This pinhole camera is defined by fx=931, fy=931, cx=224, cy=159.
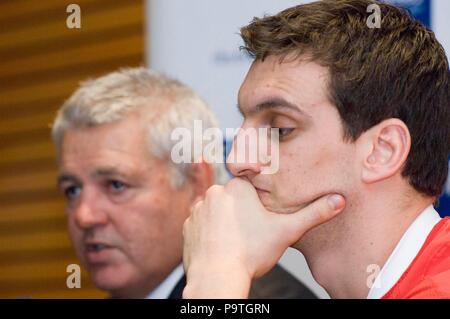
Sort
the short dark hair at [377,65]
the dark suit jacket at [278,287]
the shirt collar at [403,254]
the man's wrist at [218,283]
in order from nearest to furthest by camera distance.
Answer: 1. the man's wrist at [218,283]
2. the shirt collar at [403,254]
3. the short dark hair at [377,65]
4. the dark suit jacket at [278,287]

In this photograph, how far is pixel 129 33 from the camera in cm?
401

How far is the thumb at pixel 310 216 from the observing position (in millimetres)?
2104

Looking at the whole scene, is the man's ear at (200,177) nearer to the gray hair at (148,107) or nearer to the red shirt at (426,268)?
the gray hair at (148,107)

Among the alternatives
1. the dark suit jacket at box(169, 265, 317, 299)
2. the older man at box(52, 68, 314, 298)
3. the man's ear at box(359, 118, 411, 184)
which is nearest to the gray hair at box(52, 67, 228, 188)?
the older man at box(52, 68, 314, 298)

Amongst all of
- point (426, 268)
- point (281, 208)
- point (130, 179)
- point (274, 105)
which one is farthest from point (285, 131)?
point (130, 179)

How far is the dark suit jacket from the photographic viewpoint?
120 inches

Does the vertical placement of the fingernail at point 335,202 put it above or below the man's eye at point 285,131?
below

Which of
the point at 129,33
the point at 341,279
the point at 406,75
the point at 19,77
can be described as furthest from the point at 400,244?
the point at 19,77

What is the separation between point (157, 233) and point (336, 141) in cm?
128

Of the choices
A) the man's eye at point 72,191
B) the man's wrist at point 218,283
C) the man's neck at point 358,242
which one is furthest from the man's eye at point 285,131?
the man's eye at point 72,191

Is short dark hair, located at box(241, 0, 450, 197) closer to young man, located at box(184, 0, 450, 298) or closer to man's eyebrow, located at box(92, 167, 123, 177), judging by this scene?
young man, located at box(184, 0, 450, 298)

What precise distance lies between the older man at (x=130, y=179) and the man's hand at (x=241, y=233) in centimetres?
102

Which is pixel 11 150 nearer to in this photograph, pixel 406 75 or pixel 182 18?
pixel 182 18

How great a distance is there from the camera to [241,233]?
A: 213 cm
